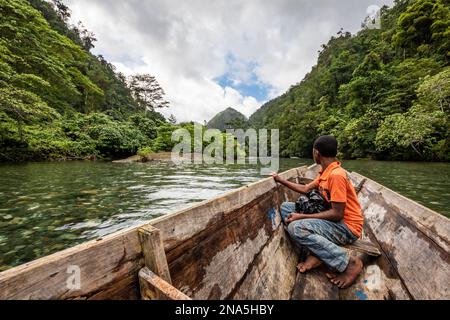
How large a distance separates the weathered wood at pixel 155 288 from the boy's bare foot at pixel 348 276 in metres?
1.66

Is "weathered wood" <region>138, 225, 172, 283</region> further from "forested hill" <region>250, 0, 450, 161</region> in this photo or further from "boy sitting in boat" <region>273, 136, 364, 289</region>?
"forested hill" <region>250, 0, 450, 161</region>

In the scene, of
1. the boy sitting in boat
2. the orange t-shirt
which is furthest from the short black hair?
the orange t-shirt

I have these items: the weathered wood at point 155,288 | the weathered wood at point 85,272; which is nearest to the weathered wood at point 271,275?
the weathered wood at point 155,288

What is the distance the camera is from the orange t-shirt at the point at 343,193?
201 centimetres

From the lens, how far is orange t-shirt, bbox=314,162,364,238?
2.01 meters

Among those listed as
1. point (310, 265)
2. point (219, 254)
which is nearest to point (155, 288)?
point (219, 254)

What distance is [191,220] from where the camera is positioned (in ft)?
4.94

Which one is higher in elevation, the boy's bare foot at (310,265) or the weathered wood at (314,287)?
the boy's bare foot at (310,265)

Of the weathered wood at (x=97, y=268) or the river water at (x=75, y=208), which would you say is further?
the river water at (x=75, y=208)

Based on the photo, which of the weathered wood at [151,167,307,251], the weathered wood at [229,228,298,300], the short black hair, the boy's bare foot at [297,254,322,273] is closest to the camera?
the weathered wood at [151,167,307,251]

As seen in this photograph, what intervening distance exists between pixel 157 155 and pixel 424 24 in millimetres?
39958

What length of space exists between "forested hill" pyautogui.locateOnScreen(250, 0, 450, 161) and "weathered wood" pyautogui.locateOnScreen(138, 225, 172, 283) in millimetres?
21990

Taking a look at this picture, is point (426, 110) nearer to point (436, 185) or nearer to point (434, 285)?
point (436, 185)

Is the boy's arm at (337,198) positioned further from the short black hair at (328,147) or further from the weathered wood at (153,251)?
the weathered wood at (153,251)
